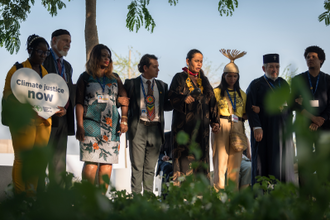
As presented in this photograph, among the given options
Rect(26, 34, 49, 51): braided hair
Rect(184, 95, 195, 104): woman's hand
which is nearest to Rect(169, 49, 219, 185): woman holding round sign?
Rect(184, 95, 195, 104): woman's hand

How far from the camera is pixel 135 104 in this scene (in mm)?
3811

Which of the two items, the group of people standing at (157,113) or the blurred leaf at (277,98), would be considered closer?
the blurred leaf at (277,98)

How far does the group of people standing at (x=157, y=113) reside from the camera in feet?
10.8

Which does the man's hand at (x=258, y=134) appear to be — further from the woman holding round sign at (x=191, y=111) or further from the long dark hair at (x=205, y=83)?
the long dark hair at (x=205, y=83)

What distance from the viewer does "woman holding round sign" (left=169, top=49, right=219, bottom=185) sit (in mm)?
3861

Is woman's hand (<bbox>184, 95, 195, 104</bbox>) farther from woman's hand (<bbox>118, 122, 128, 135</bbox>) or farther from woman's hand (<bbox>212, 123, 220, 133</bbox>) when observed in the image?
woman's hand (<bbox>118, 122, 128, 135</bbox>)

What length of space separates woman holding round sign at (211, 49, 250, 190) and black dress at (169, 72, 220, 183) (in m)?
0.20

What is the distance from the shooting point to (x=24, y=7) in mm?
6594

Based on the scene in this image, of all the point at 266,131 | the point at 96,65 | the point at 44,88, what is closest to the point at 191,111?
the point at 266,131

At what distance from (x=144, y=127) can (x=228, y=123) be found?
46.8 inches

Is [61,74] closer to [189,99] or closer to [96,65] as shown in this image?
[96,65]

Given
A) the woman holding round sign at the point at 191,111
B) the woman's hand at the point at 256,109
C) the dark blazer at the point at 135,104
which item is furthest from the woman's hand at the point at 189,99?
the woman's hand at the point at 256,109

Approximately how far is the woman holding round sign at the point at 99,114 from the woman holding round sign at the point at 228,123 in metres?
1.36

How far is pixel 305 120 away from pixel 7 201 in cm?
51
